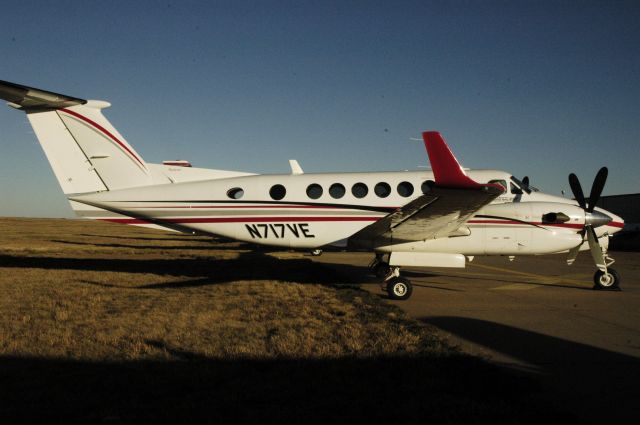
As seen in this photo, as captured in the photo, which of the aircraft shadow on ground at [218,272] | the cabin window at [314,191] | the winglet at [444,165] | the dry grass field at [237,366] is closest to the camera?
the dry grass field at [237,366]

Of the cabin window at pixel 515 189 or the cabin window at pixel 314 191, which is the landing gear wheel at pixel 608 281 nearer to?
the cabin window at pixel 515 189

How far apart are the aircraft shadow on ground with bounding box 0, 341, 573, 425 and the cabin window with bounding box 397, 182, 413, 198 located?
6128 mm

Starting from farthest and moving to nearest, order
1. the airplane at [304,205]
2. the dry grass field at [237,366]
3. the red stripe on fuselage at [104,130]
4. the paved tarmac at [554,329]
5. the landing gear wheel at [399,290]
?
the red stripe on fuselage at [104,130] < the airplane at [304,205] < the landing gear wheel at [399,290] < the paved tarmac at [554,329] < the dry grass field at [237,366]

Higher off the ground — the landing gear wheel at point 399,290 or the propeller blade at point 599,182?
the propeller blade at point 599,182

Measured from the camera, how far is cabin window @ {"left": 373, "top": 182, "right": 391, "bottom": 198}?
11273mm

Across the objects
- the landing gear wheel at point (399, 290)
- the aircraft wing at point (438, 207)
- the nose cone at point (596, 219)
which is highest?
the aircraft wing at point (438, 207)

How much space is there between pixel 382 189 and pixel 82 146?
25.4ft

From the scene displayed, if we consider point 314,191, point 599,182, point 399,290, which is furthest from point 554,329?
point 599,182

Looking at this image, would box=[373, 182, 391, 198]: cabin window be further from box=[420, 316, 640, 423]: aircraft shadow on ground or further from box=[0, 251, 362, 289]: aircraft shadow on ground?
box=[420, 316, 640, 423]: aircraft shadow on ground

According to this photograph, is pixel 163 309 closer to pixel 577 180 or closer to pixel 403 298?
pixel 403 298

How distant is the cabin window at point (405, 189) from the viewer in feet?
37.0

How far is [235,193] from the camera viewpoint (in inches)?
458

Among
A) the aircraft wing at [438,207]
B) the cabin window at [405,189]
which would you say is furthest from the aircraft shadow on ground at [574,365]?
the cabin window at [405,189]

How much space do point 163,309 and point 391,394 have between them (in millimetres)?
5715
